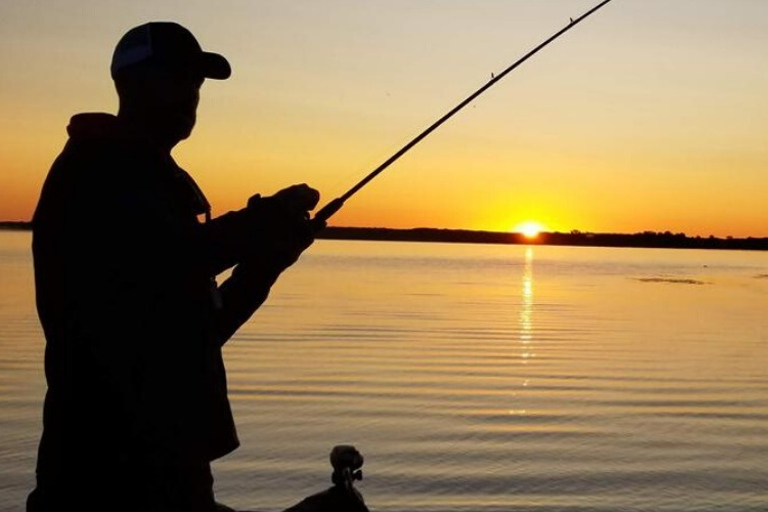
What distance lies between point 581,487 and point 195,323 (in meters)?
6.99

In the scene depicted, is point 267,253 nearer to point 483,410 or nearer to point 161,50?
point 161,50

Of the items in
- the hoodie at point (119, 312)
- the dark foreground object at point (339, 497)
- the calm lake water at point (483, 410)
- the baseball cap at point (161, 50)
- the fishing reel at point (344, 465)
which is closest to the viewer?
the hoodie at point (119, 312)

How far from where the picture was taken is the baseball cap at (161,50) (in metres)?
2.67

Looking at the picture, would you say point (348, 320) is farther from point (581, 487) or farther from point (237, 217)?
point (237, 217)

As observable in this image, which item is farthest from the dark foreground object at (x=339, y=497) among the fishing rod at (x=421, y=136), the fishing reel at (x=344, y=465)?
the fishing rod at (x=421, y=136)

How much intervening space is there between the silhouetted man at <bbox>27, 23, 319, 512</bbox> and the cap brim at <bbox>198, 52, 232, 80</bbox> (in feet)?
0.72

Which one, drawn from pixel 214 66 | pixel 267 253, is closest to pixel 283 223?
pixel 267 253

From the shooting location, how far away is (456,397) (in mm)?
14062

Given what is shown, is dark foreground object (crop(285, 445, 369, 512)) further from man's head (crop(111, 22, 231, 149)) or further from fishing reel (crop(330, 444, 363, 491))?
man's head (crop(111, 22, 231, 149))

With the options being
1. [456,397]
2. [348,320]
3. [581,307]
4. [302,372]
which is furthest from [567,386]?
[581,307]

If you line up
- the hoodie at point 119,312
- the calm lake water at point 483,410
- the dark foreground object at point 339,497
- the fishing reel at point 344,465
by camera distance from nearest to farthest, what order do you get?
the hoodie at point 119,312 → the dark foreground object at point 339,497 → the fishing reel at point 344,465 → the calm lake water at point 483,410

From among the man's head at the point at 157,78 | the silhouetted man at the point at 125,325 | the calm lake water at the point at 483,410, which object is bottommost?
the calm lake water at the point at 483,410

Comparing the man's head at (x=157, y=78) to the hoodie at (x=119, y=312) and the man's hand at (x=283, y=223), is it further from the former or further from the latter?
the man's hand at (x=283, y=223)

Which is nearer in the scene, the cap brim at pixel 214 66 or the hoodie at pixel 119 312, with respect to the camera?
the hoodie at pixel 119 312
